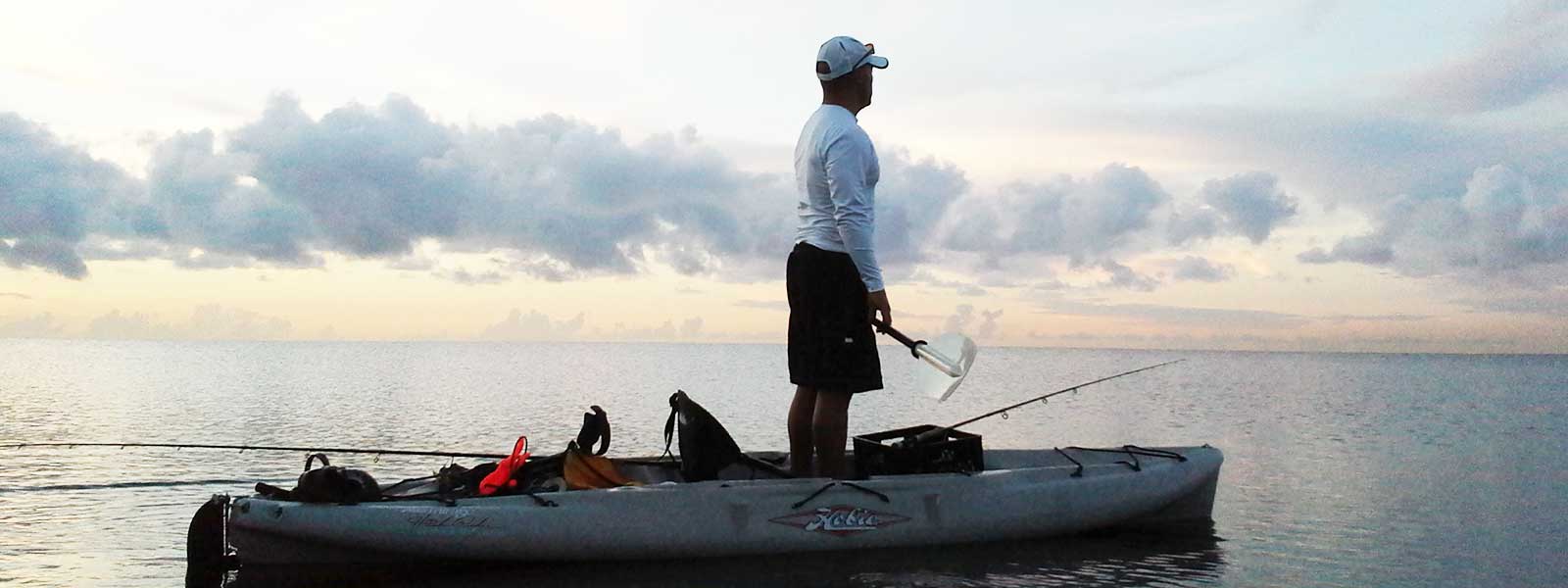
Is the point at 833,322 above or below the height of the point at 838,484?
above

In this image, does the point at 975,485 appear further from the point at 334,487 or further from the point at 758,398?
the point at 758,398

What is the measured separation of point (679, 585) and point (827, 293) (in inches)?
71.6

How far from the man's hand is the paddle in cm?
27

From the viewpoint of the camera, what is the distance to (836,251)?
241 inches

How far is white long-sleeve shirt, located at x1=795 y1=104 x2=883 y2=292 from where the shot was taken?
5.89 m

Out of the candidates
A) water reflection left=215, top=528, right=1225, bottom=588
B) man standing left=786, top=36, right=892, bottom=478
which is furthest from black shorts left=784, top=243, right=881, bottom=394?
water reflection left=215, top=528, right=1225, bottom=588

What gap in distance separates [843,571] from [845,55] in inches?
116

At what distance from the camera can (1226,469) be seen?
13039mm

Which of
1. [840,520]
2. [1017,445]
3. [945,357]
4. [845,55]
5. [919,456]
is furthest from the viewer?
[1017,445]

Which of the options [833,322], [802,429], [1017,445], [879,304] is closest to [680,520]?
[802,429]

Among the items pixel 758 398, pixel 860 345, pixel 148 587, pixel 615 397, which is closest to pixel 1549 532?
pixel 860 345

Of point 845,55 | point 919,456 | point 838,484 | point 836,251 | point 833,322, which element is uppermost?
point 845,55

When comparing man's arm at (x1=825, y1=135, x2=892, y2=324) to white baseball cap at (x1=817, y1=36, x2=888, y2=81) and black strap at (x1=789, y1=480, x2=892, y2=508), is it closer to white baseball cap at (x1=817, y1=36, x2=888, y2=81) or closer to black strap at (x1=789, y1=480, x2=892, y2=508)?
white baseball cap at (x1=817, y1=36, x2=888, y2=81)

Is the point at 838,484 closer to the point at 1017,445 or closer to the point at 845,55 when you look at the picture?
the point at 845,55
